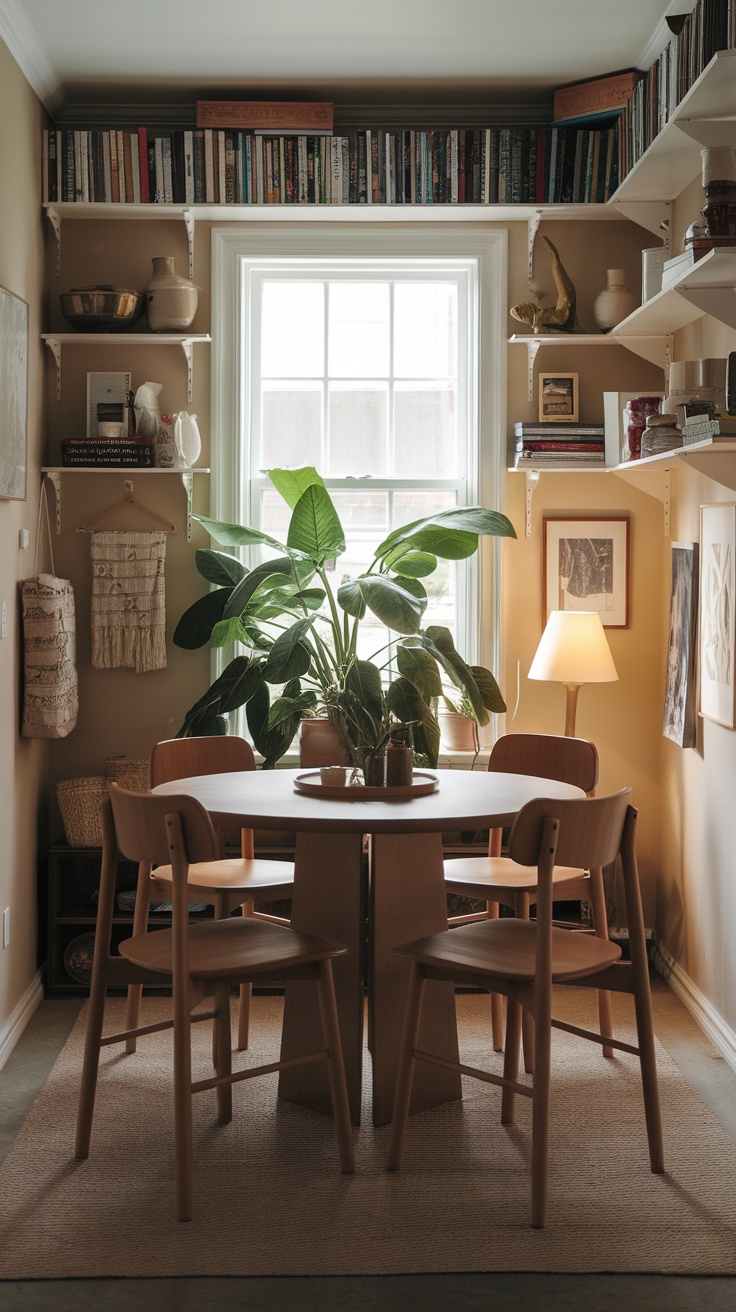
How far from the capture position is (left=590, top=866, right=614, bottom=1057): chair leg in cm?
337

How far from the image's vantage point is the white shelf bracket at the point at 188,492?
14.0 ft

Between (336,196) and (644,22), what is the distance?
1.15 metres

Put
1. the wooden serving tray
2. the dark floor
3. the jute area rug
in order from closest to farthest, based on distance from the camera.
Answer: the dark floor, the jute area rug, the wooden serving tray

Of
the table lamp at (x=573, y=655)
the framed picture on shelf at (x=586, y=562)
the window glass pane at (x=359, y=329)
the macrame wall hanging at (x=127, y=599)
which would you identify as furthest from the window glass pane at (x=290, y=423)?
the table lamp at (x=573, y=655)

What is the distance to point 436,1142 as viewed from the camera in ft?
9.73

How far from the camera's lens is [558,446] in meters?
4.27

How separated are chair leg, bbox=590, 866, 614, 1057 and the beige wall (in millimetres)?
1739

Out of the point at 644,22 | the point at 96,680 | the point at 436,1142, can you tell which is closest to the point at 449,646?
the point at 96,680

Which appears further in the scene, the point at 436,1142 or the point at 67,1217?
the point at 436,1142

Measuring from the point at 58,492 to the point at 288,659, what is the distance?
1.16 metres

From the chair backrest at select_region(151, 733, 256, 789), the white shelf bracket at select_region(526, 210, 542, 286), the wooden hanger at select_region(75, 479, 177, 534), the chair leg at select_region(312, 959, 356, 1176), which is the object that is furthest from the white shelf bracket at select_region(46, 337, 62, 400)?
the chair leg at select_region(312, 959, 356, 1176)

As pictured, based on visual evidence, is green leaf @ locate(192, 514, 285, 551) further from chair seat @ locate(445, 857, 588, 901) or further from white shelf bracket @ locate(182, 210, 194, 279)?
chair seat @ locate(445, 857, 588, 901)

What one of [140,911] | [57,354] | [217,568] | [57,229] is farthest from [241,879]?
[57,229]

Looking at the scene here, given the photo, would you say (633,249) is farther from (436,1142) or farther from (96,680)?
(436,1142)
